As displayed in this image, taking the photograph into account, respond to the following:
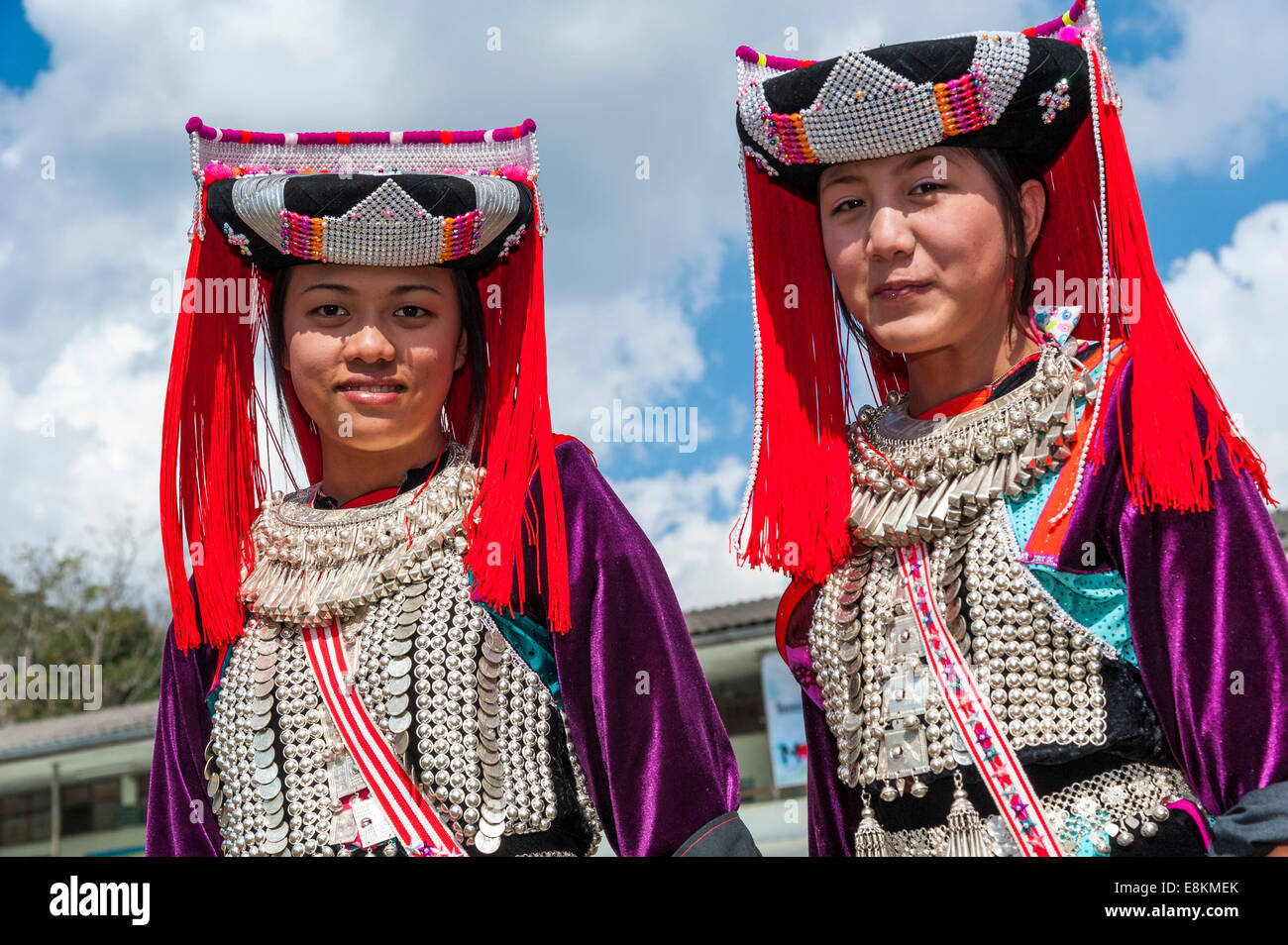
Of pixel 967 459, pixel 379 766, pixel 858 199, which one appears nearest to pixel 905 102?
pixel 858 199

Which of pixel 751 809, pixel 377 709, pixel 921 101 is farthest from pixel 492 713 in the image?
pixel 751 809

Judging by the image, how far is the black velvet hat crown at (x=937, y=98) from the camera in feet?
8.13

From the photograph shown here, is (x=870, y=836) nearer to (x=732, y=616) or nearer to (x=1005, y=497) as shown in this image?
(x=1005, y=497)

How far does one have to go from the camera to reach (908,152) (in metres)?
2.53

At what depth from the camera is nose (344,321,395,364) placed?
9.21 ft

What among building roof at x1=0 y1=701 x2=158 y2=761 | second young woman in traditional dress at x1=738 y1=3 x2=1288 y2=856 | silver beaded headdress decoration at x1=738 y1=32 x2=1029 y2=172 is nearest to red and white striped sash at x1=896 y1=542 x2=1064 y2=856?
second young woman in traditional dress at x1=738 y1=3 x2=1288 y2=856

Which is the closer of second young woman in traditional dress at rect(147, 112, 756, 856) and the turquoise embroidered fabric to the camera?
the turquoise embroidered fabric

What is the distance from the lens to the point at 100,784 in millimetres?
18000

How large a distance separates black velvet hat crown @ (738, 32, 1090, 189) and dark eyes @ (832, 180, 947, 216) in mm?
72

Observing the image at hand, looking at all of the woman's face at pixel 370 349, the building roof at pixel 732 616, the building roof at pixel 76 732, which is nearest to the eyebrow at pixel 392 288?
the woman's face at pixel 370 349

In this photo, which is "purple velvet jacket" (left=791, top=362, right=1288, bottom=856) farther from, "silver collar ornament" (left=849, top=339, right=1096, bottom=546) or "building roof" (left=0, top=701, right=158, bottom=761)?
"building roof" (left=0, top=701, right=158, bottom=761)

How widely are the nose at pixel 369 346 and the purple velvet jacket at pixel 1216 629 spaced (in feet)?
4.79

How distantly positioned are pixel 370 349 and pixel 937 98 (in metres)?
1.28

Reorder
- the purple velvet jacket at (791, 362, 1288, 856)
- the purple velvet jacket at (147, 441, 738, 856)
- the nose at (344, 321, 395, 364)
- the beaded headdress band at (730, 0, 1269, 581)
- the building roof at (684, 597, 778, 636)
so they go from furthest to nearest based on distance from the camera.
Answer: the building roof at (684, 597, 778, 636) < the nose at (344, 321, 395, 364) < the purple velvet jacket at (147, 441, 738, 856) < the beaded headdress band at (730, 0, 1269, 581) < the purple velvet jacket at (791, 362, 1288, 856)
